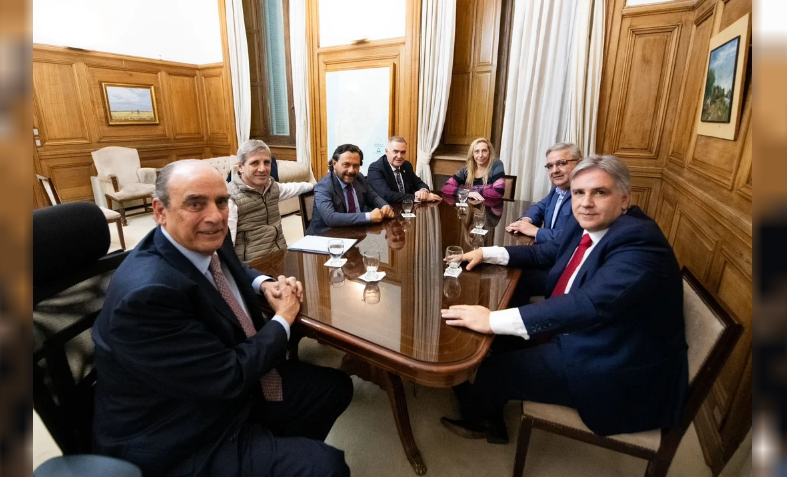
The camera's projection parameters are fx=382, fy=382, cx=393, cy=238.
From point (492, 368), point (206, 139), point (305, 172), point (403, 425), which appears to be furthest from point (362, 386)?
point (206, 139)

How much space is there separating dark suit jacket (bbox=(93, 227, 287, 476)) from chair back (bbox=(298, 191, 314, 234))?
4.76 feet

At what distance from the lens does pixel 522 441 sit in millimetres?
1341

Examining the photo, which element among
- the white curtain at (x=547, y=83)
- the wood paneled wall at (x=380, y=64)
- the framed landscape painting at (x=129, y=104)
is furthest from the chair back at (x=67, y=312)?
the framed landscape painting at (x=129, y=104)

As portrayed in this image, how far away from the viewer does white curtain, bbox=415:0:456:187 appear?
157 inches

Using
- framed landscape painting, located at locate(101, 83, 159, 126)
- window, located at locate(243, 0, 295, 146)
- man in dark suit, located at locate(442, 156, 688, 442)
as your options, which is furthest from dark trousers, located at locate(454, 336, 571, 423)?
framed landscape painting, located at locate(101, 83, 159, 126)

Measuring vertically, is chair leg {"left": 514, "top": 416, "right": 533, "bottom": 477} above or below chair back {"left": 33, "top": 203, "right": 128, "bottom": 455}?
below

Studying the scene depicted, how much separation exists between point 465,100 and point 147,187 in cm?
411

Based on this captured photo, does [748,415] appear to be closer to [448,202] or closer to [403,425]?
[403,425]

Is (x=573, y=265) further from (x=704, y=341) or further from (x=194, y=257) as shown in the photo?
(x=194, y=257)

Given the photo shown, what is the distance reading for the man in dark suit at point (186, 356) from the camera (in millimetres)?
931

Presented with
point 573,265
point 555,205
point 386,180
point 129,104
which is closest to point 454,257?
point 573,265

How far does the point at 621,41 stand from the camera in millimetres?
3244

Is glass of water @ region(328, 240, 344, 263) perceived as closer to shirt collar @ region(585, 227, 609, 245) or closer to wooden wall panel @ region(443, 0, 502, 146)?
shirt collar @ region(585, 227, 609, 245)

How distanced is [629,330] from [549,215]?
1348 mm
